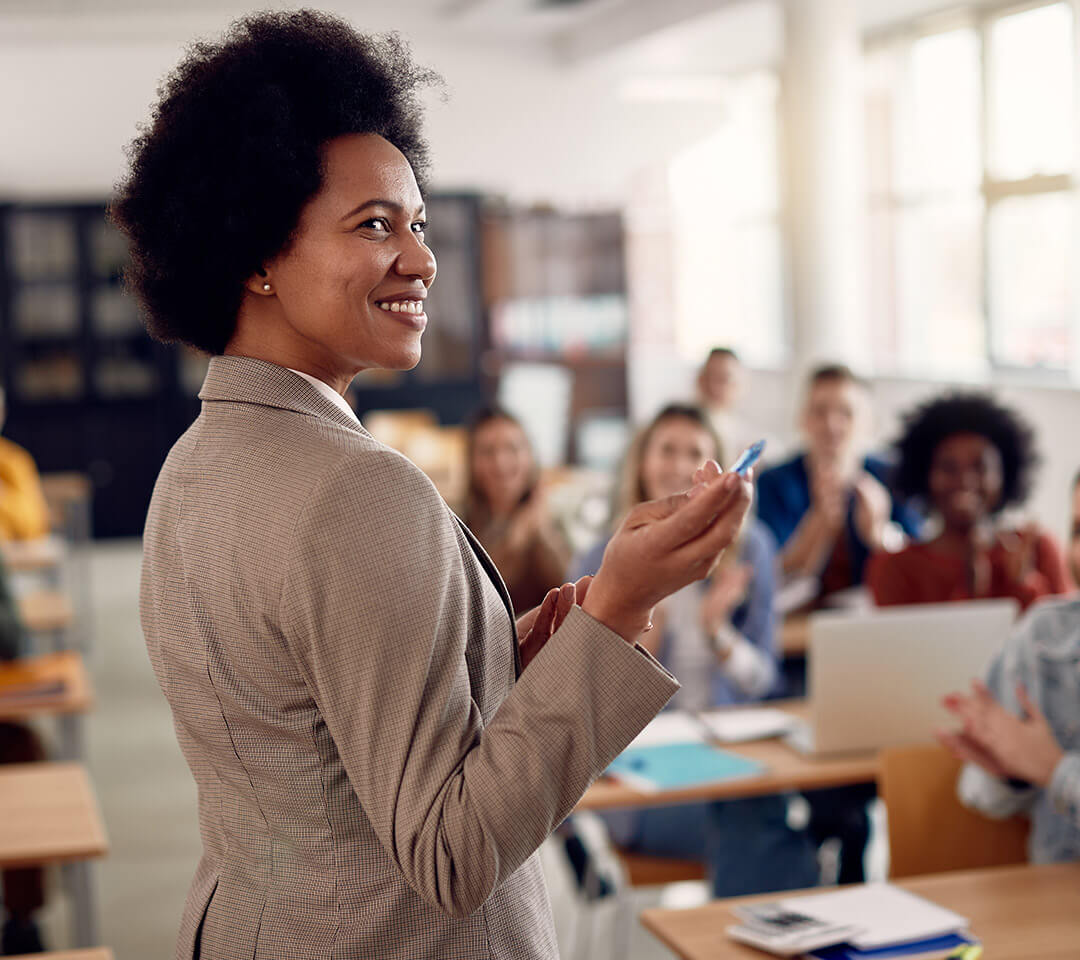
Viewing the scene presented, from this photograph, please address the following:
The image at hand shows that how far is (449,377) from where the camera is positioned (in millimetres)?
10852

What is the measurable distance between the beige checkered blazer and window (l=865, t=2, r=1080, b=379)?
599 centimetres

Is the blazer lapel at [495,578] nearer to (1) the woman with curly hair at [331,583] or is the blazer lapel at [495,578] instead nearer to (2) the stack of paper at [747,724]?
(1) the woman with curly hair at [331,583]

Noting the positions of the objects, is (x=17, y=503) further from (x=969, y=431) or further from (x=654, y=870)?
(x=969, y=431)

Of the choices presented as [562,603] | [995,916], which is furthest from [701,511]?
[995,916]

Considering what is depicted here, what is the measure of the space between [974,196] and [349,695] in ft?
22.8

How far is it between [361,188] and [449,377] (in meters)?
9.86

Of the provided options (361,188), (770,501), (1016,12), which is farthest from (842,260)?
(361,188)

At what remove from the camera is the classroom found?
94 centimetres

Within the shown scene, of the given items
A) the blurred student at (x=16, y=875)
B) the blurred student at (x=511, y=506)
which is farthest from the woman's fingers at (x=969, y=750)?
the blurred student at (x=16, y=875)

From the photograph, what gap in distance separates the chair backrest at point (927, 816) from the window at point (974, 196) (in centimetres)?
452

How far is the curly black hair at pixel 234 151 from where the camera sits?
101 centimetres

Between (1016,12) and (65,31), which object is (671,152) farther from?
(65,31)

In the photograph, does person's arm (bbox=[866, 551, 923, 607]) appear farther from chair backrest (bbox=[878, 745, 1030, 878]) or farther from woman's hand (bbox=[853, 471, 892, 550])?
chair backrest (bbox=[878, 745, 1030, 878])

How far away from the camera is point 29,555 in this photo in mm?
5676
